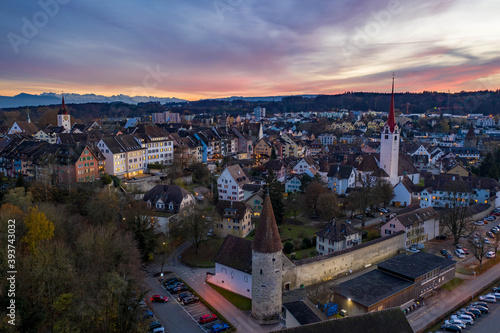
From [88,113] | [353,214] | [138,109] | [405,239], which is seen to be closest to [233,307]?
[405,239]

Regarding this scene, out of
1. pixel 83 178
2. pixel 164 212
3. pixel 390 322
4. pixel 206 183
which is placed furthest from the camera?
pixel 206 183

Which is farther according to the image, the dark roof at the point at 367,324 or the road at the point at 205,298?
the road at the point at 205,298

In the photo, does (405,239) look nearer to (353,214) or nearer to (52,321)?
(353,214)

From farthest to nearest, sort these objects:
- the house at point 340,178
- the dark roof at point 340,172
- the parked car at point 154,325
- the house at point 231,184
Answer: the dark roof at point 340,172
the house at point 340,178
the house at point 231,184
the parked car at point 154,325

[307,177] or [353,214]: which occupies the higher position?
[307,177]

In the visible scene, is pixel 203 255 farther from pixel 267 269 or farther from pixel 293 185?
pixel 293 185

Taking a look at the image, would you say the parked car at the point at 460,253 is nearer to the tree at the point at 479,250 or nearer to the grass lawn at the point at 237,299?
the tree at the point at 479,250

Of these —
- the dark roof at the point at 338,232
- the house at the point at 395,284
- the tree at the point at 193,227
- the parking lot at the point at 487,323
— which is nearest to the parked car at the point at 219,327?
the house at the point at 395,284

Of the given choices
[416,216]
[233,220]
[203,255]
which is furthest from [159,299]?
[416,216]
